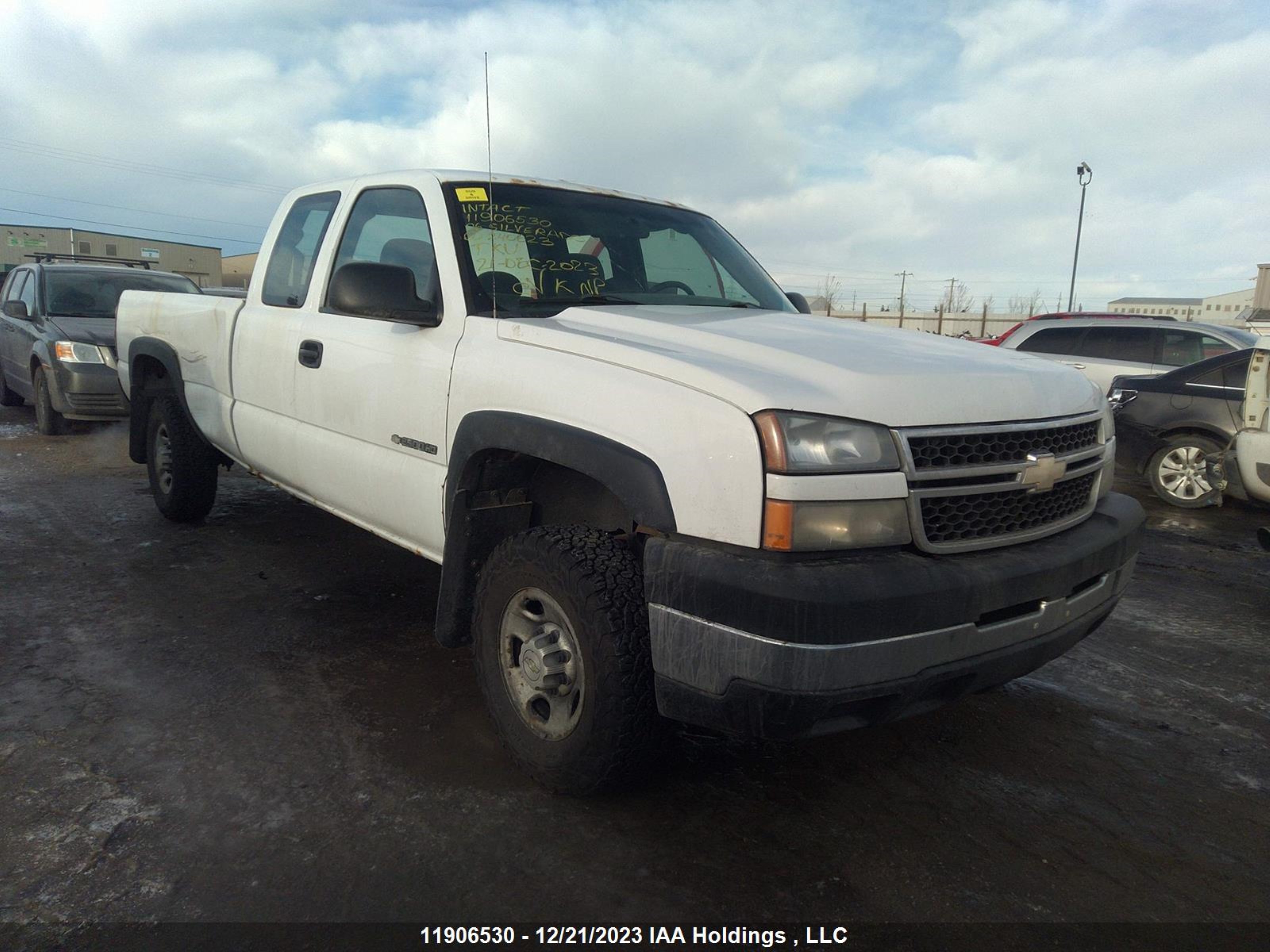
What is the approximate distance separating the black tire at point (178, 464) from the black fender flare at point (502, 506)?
3144 mm

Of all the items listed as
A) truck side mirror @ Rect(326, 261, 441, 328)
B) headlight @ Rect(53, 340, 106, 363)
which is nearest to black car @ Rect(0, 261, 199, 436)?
headlight @ Rect(53, 340, 106, 363)

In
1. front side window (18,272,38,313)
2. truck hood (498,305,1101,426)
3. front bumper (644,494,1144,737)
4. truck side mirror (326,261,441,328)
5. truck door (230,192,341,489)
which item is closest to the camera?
front bumper (644,494,1144,737)

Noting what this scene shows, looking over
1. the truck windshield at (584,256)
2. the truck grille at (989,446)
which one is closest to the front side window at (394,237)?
the truck windshield at (584,256)

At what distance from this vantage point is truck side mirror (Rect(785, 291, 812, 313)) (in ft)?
14.1

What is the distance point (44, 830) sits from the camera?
2.49 m

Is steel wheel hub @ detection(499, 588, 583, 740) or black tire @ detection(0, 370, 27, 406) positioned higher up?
steel wheel hub @ detection(499, 588, 583, 740)

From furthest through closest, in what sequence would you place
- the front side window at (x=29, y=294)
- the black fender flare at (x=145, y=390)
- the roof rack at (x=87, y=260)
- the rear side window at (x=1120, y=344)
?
the roof rack at (x=87, y=260) → the rear side window at (x=1120, y=344) → the front side window at (x=29, y=294) → the black fender flare at (x=145, y=390)

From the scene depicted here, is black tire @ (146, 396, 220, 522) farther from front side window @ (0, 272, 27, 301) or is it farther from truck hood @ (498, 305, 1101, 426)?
front side window @ (0, 272, 27, 301)

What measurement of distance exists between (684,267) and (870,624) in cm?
220

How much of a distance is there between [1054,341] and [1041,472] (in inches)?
338

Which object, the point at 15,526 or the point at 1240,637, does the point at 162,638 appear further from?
the point at 1240,637

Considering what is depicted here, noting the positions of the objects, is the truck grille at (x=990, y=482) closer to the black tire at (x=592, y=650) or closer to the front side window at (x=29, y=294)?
the black tire at (x=592, y=650)

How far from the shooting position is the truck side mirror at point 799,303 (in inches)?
169

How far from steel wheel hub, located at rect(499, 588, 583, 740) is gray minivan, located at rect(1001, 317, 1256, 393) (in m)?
8.05
